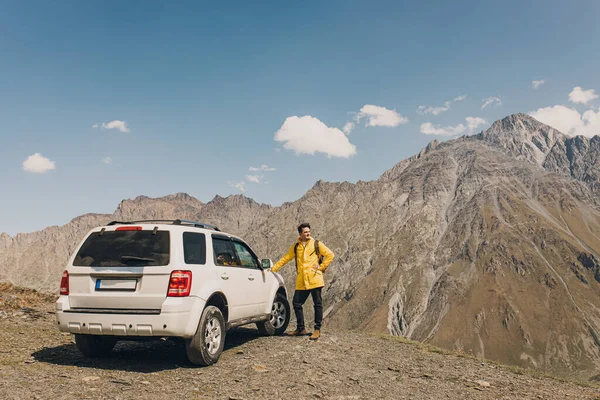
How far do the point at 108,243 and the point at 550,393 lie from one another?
28.1 ft

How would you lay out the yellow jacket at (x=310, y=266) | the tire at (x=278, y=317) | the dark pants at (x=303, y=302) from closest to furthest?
1. the yellow jacket at (x=310, y=266)
2. the dark pants at (x=303, y=302)
3. the tire at (x=278, y=317)

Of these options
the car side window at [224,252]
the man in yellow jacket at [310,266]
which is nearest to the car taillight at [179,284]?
the car side window at [224,252]

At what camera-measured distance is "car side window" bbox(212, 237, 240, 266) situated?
8516mm

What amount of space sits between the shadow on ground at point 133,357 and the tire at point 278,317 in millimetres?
975

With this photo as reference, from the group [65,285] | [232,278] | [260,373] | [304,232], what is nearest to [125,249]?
[65,285]

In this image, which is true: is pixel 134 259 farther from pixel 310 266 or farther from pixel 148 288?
pixel 310 266

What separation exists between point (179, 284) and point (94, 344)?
Answer: 2687 mm

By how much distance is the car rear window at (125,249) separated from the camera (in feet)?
24.2

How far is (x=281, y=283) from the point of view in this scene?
11.5 m

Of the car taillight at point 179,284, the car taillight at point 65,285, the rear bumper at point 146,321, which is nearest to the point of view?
the rear bumper at point 146,321

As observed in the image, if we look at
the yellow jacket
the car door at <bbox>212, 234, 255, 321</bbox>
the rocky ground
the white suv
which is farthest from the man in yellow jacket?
the white suv

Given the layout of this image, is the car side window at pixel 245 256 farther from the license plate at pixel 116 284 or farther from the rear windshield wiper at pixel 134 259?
the license plate at pixel 116 284

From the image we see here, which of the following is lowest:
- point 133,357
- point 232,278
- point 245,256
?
point 133,357

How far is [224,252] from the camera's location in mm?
8914
